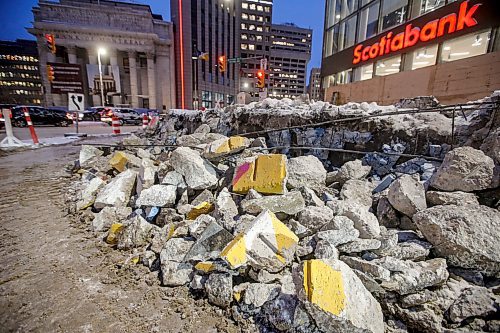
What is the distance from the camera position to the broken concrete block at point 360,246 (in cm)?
179

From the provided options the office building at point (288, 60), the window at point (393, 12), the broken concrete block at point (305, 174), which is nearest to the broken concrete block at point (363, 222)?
the broken concrete block at point (305, 174)

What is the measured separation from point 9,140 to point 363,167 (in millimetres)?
10797

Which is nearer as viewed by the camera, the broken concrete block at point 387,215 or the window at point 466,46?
the broken concrete block at point 387,215

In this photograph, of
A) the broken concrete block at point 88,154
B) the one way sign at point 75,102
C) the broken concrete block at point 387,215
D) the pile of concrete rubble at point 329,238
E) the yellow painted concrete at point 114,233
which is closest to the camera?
the pile of concrete rubble at point 329,238

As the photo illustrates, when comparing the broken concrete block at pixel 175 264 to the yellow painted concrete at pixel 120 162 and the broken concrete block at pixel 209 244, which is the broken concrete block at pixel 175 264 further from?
the yellow painted concrete at pixel 120 162

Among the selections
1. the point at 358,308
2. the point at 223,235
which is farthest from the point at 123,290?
the point at 358,308

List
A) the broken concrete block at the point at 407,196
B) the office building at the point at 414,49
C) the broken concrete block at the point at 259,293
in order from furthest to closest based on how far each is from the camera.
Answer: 1. the office building at the point at 414,49
2. the broken concrete block at the point at 407,196
3. the broken concrete block at the point at 259,293

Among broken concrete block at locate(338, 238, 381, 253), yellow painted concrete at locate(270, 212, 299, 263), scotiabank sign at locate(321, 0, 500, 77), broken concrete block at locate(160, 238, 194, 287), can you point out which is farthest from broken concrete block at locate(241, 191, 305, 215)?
scotiabank sign at locate(321, 0, 500, 77)

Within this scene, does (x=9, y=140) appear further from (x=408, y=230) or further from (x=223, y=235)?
(x=408, y=230)

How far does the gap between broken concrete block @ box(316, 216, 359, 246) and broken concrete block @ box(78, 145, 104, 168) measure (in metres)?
5.25

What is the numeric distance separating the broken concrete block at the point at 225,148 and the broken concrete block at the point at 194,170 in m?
0.26

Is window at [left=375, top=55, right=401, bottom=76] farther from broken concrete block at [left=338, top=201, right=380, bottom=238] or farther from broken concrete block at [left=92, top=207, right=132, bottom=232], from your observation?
broken concrete block at [left=92, top=207, right=132, bottom=232]

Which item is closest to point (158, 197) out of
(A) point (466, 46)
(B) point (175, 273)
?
(B) point (175, 273)

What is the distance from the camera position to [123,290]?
76.9 inches
